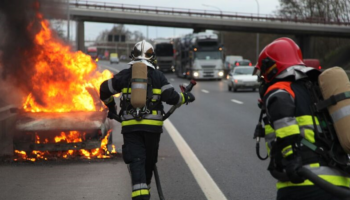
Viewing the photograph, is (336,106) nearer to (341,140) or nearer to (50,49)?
(341,140)

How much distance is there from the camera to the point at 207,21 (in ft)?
225

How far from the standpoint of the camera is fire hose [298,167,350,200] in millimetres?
3564

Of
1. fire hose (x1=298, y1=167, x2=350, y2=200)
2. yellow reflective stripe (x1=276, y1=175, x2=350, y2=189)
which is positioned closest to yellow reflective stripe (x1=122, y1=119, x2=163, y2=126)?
yellow reflective stripe (x1=276, y1=175, x2=350, y2=189)

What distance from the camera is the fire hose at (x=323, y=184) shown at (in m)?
3.56

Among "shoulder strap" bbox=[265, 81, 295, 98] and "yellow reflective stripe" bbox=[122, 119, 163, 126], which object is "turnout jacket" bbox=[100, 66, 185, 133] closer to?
"yellow reflective stripe" bbox=[122, 119, 163, 126]

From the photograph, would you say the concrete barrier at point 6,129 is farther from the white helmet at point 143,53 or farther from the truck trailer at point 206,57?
the truck trailer at point 206,57

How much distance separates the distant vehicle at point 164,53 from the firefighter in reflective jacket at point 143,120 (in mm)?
60193

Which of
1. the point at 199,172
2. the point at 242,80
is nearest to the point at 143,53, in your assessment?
the point at 199,172

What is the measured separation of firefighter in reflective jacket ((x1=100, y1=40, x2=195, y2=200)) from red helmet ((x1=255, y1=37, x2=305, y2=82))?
1951 mm

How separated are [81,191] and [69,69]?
155 inches

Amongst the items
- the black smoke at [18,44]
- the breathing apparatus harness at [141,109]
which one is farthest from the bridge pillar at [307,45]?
the breathing apparatus harness at [141,109]

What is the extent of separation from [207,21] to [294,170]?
6555 centimetres

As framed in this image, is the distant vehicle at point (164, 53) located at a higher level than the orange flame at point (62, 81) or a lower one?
lower

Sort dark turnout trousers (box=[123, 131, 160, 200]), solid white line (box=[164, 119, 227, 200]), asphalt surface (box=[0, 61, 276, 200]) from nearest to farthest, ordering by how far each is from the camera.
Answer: dark turnout trousers (box=[123, 131, 160, 200]) < solid white line (box=[164, 119, 227, 200]) < asphalt surface (box=[0, 61, 276, 200])
